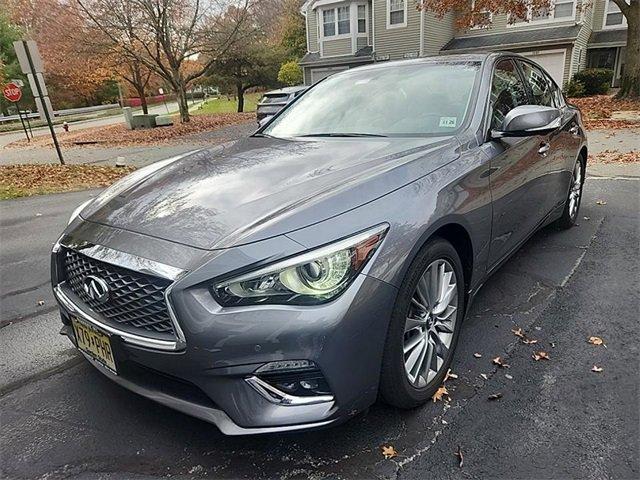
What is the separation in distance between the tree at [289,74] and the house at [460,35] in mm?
6173

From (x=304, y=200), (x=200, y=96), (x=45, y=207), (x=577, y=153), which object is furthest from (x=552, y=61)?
(x=200, y=96)

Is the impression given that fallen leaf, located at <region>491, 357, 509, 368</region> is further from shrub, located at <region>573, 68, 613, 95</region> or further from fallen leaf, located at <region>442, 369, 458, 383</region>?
shrub, located at <region>573, 68, 613, 95</region>

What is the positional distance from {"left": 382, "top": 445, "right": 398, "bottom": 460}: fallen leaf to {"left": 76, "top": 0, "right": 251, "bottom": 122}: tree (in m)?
20.4

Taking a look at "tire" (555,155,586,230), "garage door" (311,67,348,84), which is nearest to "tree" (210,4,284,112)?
"garage door" (311,67,348,84)

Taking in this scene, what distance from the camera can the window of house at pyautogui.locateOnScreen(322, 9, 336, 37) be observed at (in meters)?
26.1

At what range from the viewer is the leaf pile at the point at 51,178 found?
8125 millimetres

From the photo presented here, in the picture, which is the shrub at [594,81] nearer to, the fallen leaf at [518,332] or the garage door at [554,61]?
the garage door at [554,61]

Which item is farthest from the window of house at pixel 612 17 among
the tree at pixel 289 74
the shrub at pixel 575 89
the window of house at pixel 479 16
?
the tree at pixel 289 74

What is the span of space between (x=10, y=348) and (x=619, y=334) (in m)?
3.68

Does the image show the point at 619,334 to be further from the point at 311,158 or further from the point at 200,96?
the point at 200,96

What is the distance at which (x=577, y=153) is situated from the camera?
452cm

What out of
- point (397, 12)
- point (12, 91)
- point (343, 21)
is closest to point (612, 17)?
point (397, 12)

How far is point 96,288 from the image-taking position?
2.05 m

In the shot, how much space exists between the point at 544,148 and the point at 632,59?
1675 centimetres
